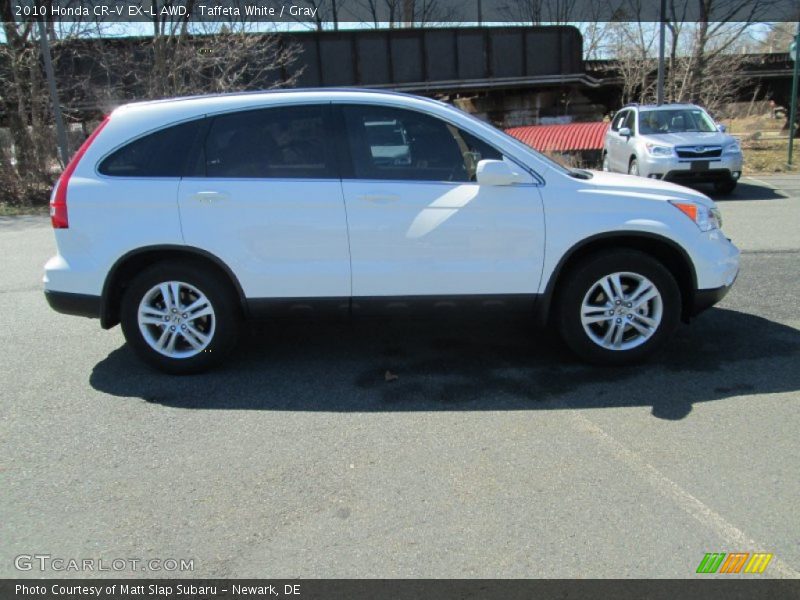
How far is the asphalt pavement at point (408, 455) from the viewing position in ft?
9.41

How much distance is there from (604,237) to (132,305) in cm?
335

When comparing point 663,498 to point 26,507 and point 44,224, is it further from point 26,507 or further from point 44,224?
point 44,224

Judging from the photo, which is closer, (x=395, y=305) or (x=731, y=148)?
(x=395, y=305)

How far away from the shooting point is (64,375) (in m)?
4.96

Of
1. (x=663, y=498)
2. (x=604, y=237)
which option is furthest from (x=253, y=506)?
(x=604, y=237)

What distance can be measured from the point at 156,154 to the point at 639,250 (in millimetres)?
3520

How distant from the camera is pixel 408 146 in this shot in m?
4.64

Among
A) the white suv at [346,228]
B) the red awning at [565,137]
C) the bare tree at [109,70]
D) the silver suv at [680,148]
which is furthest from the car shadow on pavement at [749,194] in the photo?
the bare tree at [109,70]

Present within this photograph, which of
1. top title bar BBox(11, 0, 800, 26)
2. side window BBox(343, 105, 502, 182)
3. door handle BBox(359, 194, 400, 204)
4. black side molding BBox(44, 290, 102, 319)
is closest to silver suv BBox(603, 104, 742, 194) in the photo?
side window BBox(343, 105, 502, 182)

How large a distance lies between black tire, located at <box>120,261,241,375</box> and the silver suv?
10.7m

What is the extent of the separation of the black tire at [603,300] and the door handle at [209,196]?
2.47 m

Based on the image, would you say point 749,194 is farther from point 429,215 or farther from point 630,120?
point 429,215

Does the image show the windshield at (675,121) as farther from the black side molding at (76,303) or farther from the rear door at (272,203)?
the black side molding at (76,303)
